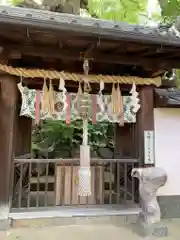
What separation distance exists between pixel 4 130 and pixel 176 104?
149 inches

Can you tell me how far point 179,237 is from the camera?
184 inches

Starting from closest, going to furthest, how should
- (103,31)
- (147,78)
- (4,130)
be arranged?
(103,31) → (4,130) → (147,78)

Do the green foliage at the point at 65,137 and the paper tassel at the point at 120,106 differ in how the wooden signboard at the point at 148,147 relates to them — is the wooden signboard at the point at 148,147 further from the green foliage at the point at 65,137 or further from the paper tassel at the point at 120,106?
the green foliage at the point at 65,137

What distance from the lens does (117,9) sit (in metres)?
10.6

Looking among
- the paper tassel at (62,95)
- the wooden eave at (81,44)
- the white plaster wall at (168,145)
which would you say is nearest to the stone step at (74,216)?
the white plaster wall at (168,145)

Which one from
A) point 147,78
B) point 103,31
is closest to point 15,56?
point 103,31

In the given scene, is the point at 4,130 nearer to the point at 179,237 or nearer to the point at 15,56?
the point at 15,56

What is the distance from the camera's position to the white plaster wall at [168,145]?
5.91 metres

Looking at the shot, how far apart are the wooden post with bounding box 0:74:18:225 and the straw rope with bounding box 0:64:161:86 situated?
0.81 feet

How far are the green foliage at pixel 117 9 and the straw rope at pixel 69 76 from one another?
574 cm

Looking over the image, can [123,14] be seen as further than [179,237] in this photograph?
Yes

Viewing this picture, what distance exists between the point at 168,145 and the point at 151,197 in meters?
1.54

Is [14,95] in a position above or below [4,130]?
above

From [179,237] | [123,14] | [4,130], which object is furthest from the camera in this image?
[123,14]
